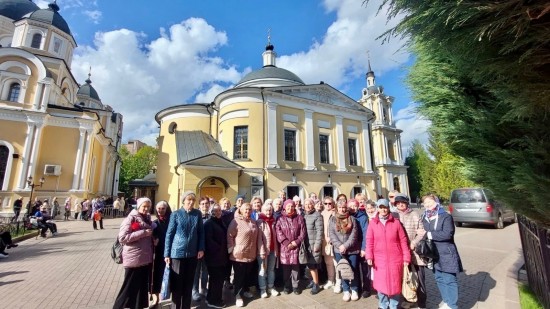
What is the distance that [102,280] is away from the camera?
583cm

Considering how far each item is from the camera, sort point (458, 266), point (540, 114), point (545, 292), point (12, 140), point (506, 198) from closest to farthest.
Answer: point (540, 114) < point (506, 198) < point (545, 292) < point (458, 266) < point (12, 140)

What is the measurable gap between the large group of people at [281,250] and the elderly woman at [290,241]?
0.06 feet

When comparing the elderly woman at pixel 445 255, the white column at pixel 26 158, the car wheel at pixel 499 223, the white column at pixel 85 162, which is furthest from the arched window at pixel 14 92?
the car wheel at pixel 499 223

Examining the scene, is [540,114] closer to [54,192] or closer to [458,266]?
[458,266]

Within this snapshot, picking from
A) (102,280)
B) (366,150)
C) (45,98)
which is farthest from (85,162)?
(366,150)

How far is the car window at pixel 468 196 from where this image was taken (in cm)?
1235

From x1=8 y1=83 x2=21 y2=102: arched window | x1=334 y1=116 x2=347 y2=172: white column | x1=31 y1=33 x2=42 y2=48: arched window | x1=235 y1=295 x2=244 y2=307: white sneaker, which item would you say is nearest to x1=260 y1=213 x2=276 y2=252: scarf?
x1=235 y1=295 x2=244 y2=307: white sneaker

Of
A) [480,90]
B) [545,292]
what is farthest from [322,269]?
[480,90]

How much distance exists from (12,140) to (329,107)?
980 inches

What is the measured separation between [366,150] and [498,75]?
23000 mm

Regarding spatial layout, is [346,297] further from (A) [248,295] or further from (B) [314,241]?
(A) [248,295]

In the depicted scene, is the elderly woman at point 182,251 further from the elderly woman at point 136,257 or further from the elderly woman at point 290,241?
the elderly woman at point 290,241

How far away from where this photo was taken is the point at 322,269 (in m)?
5.54

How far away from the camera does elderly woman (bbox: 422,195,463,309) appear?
3.93 meters
